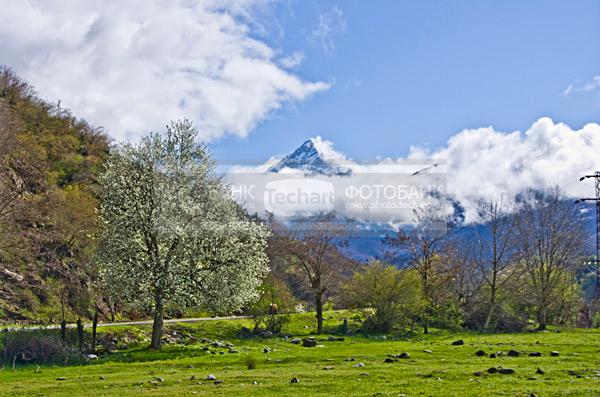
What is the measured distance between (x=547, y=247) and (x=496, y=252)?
761 centimetres

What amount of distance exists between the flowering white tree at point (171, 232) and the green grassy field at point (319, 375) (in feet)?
12.5

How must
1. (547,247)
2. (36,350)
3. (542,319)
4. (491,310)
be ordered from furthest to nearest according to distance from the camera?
(547,247) → (542,319) → (491,310) → (36,350)

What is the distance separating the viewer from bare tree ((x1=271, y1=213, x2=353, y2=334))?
5300cm

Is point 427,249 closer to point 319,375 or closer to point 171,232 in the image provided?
point 171,232

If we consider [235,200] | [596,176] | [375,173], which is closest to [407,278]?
[235,200]

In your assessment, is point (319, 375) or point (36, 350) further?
point (36, 350)

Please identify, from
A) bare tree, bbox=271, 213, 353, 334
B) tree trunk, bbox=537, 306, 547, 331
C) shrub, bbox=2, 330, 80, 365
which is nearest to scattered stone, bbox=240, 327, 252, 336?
bare tree, bbox=271, 213, 353, 334

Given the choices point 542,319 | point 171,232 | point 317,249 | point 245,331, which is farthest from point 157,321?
point 542,319

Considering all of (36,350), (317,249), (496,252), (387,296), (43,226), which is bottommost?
(36,350)

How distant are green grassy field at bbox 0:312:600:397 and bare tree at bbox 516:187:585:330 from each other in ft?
100

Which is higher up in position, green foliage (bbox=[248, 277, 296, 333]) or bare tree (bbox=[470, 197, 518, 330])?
bare tree (bbox=[470, 197, 518, 330])

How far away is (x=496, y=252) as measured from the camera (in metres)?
62.5

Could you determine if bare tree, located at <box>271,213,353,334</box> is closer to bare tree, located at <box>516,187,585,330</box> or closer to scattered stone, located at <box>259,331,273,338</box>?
scattered stone, located at <box>259,331,273,338</box>

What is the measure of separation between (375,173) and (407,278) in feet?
165
